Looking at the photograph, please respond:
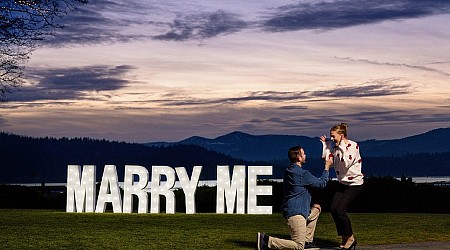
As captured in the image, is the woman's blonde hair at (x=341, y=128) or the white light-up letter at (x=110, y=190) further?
the white light-up letter at (x=110, y=190)

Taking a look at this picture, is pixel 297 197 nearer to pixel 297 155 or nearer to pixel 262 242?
pixel 297 155

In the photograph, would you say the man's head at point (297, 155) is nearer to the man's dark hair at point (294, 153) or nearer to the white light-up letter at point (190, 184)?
the man's dark hair at point (294, 153)

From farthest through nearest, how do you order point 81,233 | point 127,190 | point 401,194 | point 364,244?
point 401,194 < point 127,190 < point 81,233 < point 364,244

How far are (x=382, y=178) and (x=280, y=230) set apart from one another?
51.6ft

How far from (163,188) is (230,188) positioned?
2.47m

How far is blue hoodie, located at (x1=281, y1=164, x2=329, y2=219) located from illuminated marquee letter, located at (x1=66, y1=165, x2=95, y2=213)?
51.9ft

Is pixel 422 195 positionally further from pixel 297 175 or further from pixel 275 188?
pixel 297 175

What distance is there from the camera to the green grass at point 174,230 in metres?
19.0

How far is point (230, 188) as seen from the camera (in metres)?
30.3

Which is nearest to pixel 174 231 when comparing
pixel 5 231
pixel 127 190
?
pixel 5 231

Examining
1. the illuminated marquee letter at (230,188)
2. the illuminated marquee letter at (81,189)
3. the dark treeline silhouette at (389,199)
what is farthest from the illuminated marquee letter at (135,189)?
the dark treeline silhouette at (389,199)

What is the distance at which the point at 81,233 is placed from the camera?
21.3m

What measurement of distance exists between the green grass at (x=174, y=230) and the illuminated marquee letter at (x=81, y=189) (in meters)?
1.45

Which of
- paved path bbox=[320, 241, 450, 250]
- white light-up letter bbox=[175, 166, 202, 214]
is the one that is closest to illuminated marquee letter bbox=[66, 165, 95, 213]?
white light-up letter bbox=[175, 166, 202, 214]
